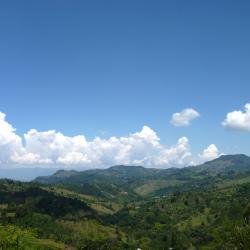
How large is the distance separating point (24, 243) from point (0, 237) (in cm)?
705

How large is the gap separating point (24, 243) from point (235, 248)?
65.7m

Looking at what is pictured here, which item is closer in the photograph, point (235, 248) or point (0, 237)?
point (0, 237)

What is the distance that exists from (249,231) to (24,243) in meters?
70.7

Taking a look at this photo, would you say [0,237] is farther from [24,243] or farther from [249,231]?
[249,231]

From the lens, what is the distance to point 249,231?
460 feet

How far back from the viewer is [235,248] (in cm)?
13850

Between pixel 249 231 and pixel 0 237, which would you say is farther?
pixel 249 231

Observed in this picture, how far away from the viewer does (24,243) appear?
126m

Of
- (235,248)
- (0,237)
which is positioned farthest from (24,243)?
(235,248)

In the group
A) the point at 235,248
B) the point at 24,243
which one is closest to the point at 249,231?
the point at 235,248

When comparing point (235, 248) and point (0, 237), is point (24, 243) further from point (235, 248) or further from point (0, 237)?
point (235, 248)

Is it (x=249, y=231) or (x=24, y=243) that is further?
(x=249, y=231)

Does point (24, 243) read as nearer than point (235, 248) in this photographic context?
Yes

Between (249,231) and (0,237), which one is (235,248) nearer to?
(249,231)
